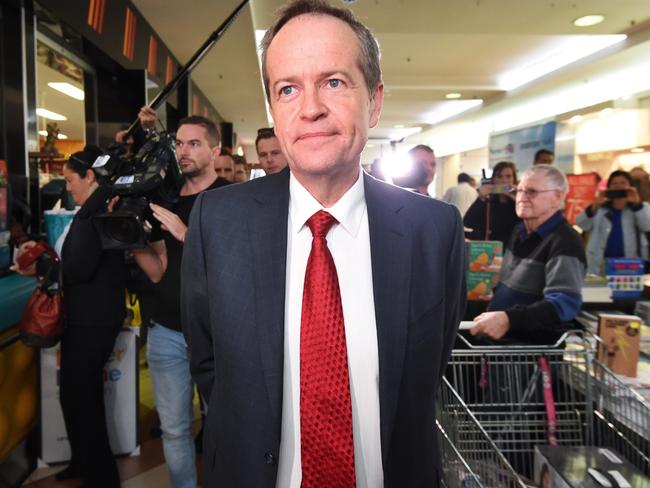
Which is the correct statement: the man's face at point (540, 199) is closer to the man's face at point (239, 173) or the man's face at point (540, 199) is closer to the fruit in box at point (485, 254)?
the fruit in box at point (485, 254)

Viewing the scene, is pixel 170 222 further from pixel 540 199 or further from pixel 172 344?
pixel 540 199

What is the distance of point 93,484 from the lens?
2.23 meters

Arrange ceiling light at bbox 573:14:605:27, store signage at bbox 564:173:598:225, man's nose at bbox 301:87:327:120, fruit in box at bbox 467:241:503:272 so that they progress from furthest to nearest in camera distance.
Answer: store signage at bbox 564:173:598:225
ceiling light at bbox 573:14:605:27
fruit in box at bbox 467:241:503:272
man's nose at bbox 301:87:327:120

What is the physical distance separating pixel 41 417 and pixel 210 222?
221cm

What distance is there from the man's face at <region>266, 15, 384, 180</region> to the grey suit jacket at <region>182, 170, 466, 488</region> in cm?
15

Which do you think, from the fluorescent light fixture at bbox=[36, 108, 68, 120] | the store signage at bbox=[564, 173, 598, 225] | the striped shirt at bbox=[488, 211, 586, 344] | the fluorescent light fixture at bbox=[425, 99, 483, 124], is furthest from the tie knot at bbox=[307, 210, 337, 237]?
the fluorescent light fixture at bbox=[425, 99, 483, 124]

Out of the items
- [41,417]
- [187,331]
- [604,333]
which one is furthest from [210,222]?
[41,417]

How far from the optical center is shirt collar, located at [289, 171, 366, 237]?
105 centimetres

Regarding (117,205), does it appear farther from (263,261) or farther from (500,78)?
(500,78)

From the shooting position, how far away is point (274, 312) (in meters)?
0.97

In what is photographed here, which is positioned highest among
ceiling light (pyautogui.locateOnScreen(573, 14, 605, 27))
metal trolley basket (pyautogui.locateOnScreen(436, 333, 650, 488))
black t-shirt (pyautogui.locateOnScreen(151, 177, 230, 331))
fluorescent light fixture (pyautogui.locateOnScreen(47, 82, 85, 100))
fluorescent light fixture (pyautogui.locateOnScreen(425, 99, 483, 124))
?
fluorescent light fixture (pyautogui.locateOnScreen(425, 99, 483, 124))

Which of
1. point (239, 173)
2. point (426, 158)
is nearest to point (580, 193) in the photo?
point (426, 158)

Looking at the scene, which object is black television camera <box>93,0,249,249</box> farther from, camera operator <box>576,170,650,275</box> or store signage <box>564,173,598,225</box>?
store signage <box>564,173,598,225</box>

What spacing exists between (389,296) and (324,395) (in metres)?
0.23
